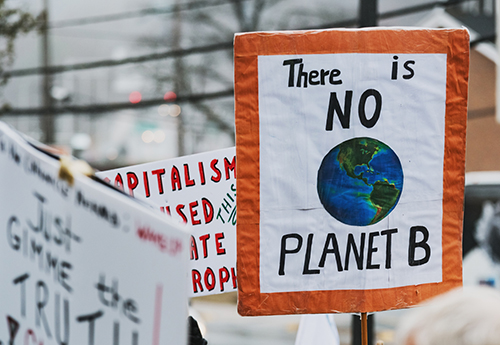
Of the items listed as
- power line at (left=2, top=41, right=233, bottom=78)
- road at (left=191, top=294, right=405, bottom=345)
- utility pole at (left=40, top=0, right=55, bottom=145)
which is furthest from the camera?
road at (left=191, top=294, right=405, bottom=345)

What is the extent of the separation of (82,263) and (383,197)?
1.16m

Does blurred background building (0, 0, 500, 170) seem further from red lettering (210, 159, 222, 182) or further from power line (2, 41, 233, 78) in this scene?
red lettering (210, 159, 222, 182)

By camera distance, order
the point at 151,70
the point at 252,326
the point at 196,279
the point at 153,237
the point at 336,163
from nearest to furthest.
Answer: the point at 153,237
the point at 336,163
the point at 196,279
the point at 151,70
the point at 252,326

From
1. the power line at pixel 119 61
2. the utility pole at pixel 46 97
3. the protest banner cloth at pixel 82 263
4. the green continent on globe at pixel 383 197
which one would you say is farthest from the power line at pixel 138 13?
the protest banner cloth at pixel 82 263

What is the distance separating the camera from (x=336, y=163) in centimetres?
202

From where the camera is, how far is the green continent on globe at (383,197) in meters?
2.03

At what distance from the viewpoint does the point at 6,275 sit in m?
1.40

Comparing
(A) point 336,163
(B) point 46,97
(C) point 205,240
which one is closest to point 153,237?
(A) point 336,163

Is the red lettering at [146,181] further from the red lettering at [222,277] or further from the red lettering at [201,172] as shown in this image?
the red lettering at [222,277]

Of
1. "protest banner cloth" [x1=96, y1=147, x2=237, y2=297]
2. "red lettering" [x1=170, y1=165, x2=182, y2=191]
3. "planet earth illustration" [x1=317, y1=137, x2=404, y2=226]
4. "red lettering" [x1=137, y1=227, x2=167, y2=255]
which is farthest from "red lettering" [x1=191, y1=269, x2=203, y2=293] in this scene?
"red lettering" [x1=137, y1=227, x2=167, y2=255]

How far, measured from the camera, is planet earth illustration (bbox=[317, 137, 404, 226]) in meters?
2.02

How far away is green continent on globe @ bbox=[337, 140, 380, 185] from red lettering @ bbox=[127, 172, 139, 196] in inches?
37.7

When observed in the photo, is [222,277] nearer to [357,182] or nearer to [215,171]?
[215,171]

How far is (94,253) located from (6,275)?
364 millimetres
